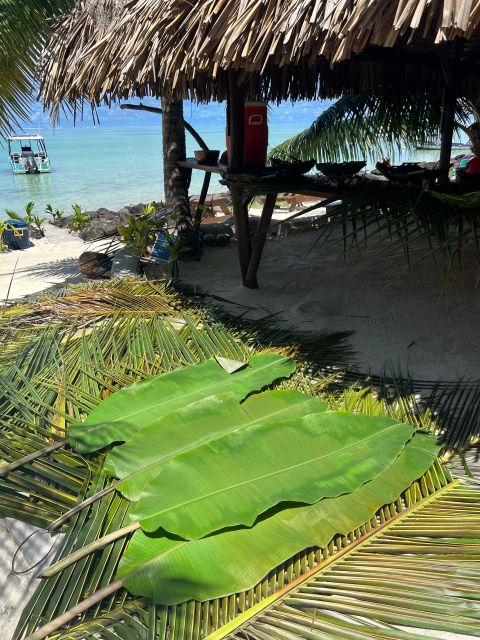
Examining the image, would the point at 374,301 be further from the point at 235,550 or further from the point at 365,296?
the point at 235,550

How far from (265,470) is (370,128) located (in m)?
7.58

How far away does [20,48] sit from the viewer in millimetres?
4965

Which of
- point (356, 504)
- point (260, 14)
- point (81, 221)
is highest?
point (260, 14)

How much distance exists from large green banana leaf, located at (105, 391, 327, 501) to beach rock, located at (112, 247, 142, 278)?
111 inches

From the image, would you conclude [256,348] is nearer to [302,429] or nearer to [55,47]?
[302,429]

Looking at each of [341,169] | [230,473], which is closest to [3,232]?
[341,169]

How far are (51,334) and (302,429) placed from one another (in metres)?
1.83

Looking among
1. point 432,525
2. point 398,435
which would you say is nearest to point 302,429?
point 398,435

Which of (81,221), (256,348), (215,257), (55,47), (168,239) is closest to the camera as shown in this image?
(256,348)

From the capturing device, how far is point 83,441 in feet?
7.29

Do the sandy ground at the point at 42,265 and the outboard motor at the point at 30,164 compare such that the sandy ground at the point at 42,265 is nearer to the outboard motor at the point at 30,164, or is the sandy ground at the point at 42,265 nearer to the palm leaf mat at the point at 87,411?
the palm leaf mat at the point at 87,411

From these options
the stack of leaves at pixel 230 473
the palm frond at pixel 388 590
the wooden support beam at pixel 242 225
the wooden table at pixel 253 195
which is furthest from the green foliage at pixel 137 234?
the palm frond at pixel 388 590

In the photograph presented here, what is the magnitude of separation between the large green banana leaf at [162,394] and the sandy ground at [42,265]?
2320 mm

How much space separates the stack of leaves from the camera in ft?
5.32
